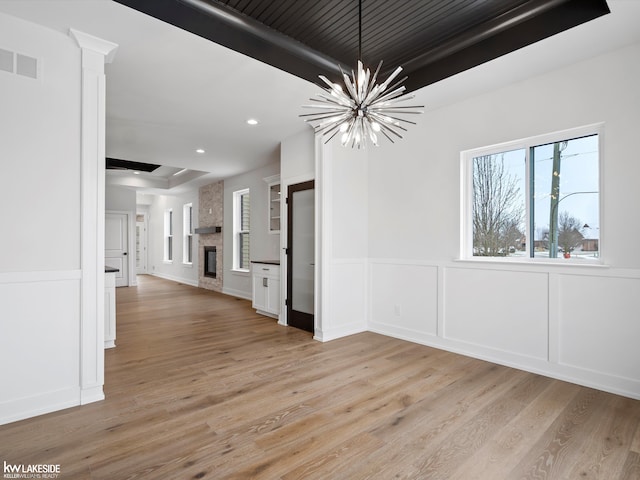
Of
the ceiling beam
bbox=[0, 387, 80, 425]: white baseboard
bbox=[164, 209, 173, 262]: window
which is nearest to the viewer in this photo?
bbox=[0, 387, 80, 425]: white baseboard

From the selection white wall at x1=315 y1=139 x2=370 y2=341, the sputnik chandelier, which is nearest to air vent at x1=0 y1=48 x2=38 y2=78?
the sputnik chandelier

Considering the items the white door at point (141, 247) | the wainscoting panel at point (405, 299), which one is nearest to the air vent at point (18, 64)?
the wainscoting panel at point (405, 299)

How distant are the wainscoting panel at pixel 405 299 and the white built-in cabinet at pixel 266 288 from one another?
5.11ft

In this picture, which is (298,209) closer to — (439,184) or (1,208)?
(439,184)

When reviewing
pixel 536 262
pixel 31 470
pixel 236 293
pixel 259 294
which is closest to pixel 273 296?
pixel 259 294

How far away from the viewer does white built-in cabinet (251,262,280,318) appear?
211 inches

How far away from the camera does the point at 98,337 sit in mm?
2611

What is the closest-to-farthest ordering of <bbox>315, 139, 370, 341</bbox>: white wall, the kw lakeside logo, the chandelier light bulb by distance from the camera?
1. the kw lakeside logo
2. the chandelier light bulb
3. <bbox>315, 139, 370, 341</bbox>: white wall

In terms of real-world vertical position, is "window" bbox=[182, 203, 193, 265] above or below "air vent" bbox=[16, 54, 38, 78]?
below

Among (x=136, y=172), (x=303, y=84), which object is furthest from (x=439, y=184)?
(x=136, y=172)

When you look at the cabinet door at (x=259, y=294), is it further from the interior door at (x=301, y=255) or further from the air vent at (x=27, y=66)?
the air vent at (x=27, y=66)

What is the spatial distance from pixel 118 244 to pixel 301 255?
6.91m

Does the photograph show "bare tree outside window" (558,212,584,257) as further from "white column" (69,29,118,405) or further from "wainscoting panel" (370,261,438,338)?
"white column" (69,29,118,405)

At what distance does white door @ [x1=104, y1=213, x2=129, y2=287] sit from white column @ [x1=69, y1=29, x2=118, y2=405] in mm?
7597
